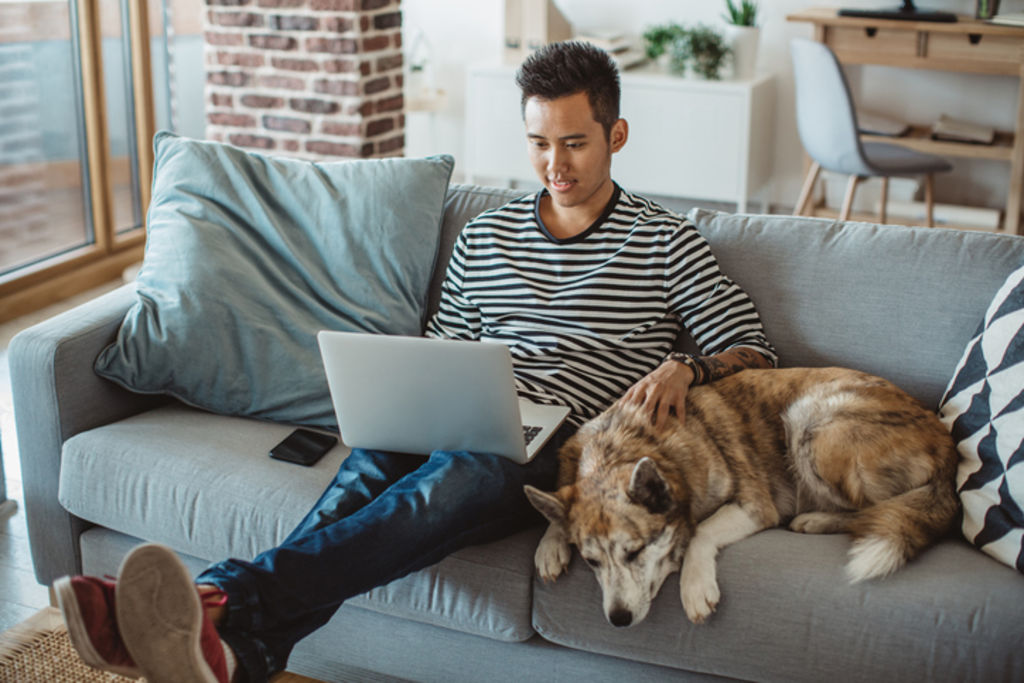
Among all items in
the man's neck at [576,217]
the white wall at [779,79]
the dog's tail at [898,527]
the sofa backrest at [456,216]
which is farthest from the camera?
the white wall at [779,79]

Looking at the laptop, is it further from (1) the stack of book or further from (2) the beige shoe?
(1) the stack of book

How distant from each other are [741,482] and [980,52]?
3.24m

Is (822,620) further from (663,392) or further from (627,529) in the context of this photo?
(663,392)

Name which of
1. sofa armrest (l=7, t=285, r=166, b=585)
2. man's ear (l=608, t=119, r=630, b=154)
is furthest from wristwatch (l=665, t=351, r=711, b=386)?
sofa armrest (l=7, t=285, r=166, b=585)

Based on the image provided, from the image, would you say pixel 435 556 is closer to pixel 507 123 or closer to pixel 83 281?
pixel 83 281

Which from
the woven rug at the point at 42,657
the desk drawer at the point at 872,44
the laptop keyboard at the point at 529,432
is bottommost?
the woven rug at the point at 42,657

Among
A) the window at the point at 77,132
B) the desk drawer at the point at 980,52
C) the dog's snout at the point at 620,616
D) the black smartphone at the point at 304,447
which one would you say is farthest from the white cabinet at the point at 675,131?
the dog's snout at the point at 620,616

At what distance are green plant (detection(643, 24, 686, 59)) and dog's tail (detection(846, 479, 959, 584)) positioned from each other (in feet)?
11.1

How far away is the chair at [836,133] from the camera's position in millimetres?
4051

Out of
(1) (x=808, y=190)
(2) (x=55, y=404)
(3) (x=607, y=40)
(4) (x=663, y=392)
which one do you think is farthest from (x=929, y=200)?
(2) (x=55, y=404)

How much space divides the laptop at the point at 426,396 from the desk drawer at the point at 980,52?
3.29m

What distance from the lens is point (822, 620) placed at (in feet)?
5.26

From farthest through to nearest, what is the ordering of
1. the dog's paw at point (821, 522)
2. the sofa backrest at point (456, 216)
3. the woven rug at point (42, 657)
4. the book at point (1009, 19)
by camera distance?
the book at point (1009, 19) → the sofa backrest at point (456, 216) → the woven rug at point (42, 657) → the dog's paw at point (821, 522)

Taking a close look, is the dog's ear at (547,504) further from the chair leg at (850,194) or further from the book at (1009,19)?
the book at (1009,19)
